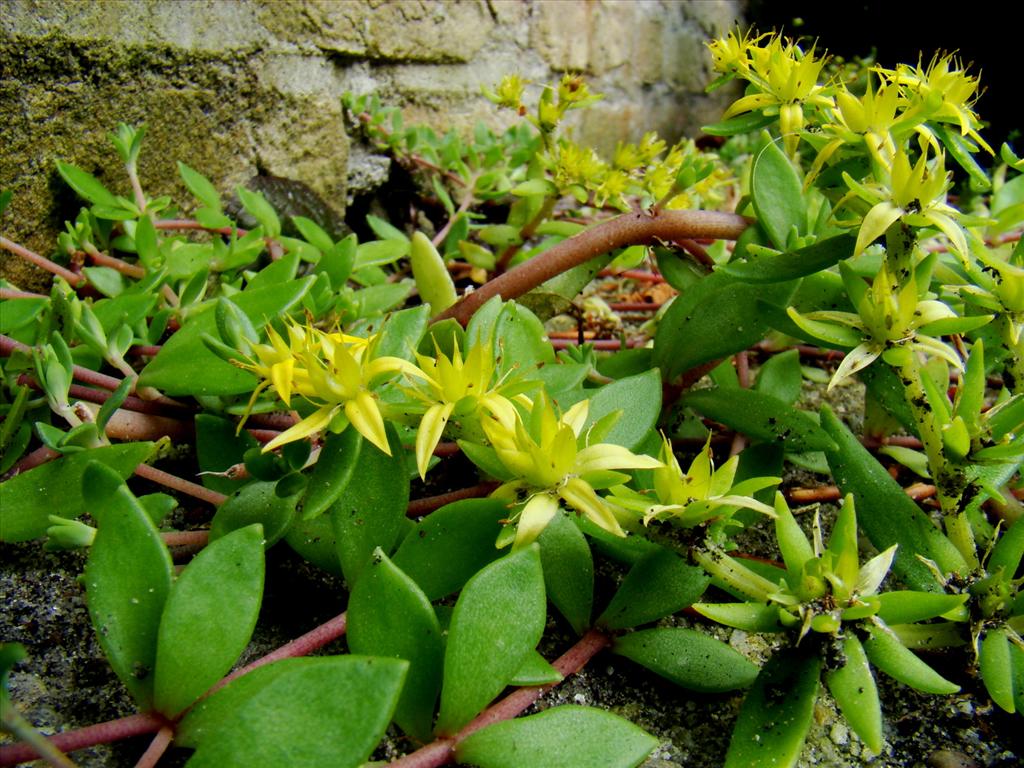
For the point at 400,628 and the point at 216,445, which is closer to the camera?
the point at 400,628

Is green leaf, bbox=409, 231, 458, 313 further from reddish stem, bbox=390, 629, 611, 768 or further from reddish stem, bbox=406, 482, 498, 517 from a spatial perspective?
reddish stem, bbox=390, 629, 611, 768

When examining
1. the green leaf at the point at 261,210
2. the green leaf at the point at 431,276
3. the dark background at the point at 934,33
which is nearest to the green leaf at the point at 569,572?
the green leaf at the point at 431,276

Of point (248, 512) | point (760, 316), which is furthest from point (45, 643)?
point (760, 316)

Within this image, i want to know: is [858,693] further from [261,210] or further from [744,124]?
[261,210]

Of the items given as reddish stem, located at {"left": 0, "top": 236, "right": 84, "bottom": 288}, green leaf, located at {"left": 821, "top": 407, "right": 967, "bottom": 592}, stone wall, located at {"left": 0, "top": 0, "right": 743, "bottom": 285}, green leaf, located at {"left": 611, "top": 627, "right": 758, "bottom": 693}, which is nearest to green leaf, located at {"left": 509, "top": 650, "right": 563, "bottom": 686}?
green leaf, located at {"left": 611, "top": 627, "right": 758, "bottom": 693}

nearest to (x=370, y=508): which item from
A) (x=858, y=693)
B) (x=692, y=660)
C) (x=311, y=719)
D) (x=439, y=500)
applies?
(x=439, y=500)

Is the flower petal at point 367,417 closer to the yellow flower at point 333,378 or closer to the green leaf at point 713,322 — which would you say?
the yellow flower at point 333,378
